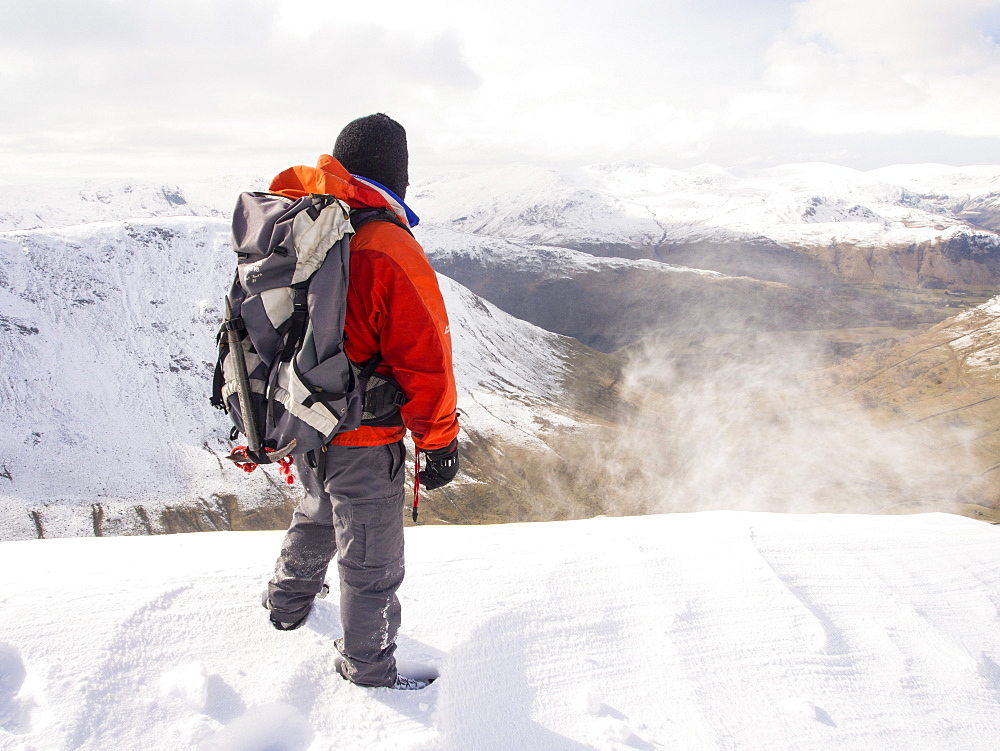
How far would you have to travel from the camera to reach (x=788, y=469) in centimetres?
6388

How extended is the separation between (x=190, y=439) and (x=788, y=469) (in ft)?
209

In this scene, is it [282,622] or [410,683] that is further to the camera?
[282,622]

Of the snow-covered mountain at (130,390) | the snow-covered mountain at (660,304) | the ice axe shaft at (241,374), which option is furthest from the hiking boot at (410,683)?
the snow-covered mountain at (660,304)

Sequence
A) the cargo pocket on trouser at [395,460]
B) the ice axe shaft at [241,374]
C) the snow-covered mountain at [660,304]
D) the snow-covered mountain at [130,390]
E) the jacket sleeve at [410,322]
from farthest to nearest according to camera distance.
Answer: the snow-covered mountain at [660,304] < the snow-covered mountain at [130,390] < the cargo pocket on trouser at [395,460] < the ice axe shaft at [241,374] < the jacket sleeve at [410,322]

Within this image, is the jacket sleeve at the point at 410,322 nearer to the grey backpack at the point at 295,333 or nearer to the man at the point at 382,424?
the man at the point at 382,424

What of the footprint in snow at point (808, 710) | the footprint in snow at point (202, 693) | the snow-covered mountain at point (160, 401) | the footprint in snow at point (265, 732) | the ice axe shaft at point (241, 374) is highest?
the ice axe shaft at point (241, 374)

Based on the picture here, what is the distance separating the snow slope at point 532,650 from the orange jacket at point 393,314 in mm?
1520

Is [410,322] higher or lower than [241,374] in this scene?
higher

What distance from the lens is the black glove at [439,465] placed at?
138 inches

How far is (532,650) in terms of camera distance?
3.70 metres

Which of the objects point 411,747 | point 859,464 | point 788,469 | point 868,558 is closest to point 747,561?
point 868,558

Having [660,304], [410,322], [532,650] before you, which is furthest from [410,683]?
[660,304]

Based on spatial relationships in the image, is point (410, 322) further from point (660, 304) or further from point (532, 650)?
point (660, 304)

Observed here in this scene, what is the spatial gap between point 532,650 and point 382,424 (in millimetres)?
1865
